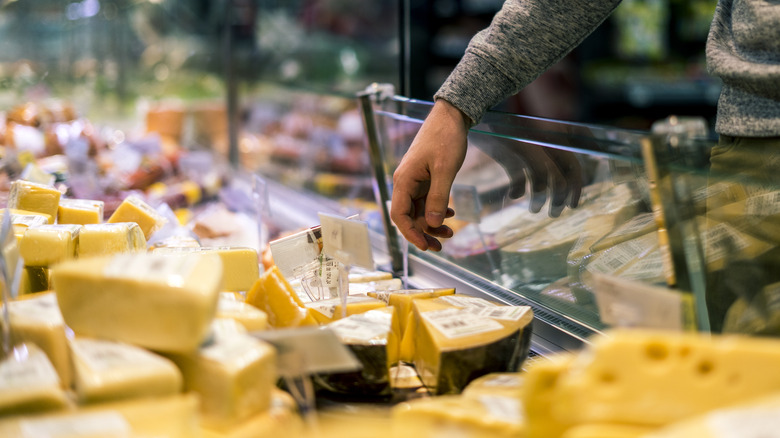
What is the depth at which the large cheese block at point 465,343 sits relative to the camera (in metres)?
0.98

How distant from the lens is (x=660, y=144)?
0.86 meters

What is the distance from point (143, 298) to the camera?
83cm

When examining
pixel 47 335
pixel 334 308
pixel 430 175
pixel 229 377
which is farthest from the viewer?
pixel 430 175

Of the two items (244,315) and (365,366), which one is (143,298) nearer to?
(244,315)

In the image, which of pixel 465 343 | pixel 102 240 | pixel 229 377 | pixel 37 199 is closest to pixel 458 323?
pixel 465 343

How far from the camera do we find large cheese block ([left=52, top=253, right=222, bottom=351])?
81 cm

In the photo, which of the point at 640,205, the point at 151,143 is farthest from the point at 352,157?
the point at 640,205

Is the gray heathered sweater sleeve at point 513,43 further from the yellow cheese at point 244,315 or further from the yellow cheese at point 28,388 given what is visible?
the yellow cheese at point 28,388

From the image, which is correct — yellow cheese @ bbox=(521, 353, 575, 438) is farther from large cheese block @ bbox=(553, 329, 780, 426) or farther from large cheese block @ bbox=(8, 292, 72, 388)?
large cheese block @ bbox=(8, 292, 72, 388)

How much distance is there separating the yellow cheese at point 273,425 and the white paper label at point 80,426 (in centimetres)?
12

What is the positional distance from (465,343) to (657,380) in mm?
340

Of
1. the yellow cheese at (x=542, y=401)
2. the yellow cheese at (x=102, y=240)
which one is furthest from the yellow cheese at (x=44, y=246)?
the yellow cheese at (x=542, y=401)

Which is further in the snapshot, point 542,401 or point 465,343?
point 465,343

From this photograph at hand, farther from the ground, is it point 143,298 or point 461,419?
point 143,298
